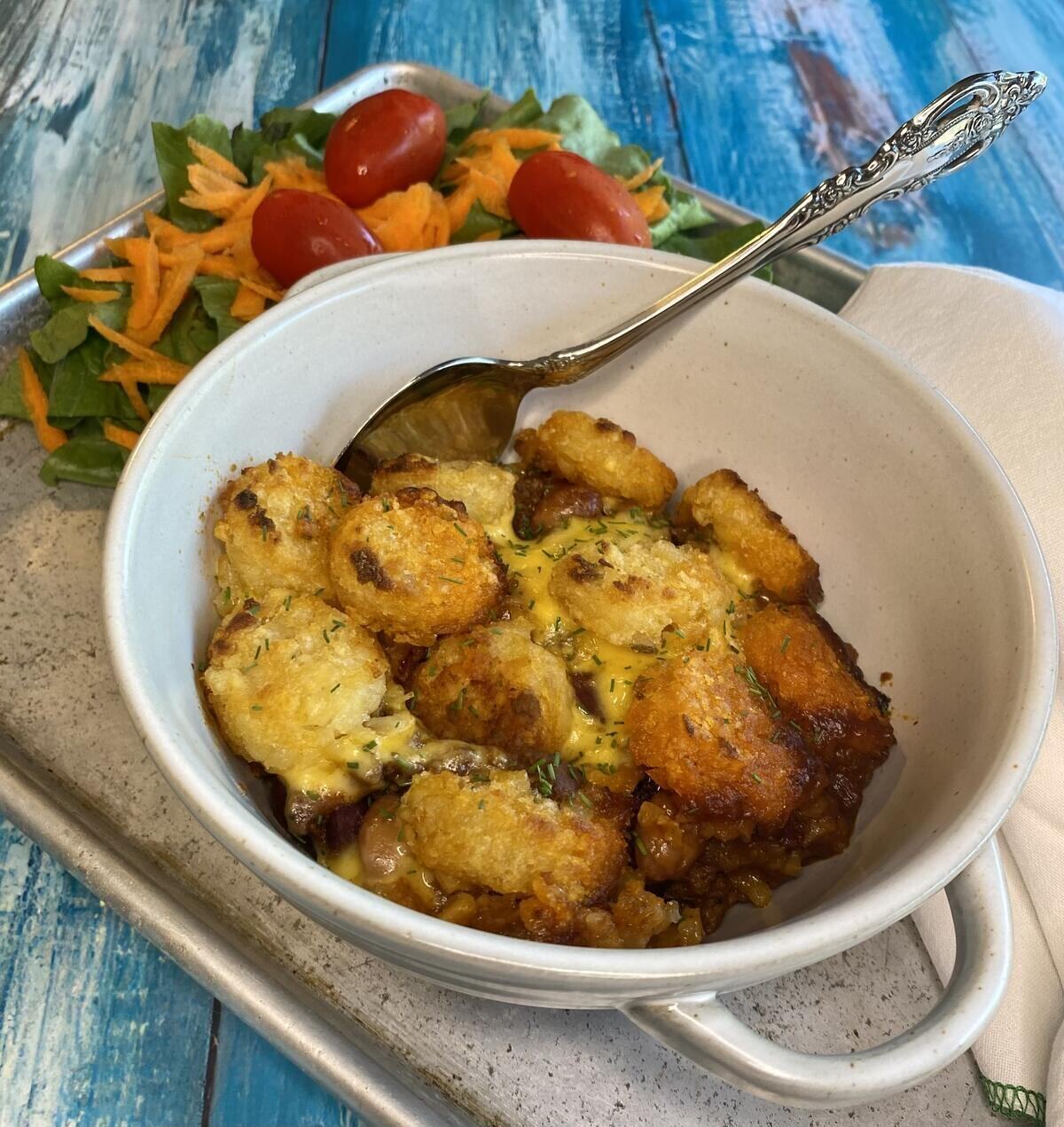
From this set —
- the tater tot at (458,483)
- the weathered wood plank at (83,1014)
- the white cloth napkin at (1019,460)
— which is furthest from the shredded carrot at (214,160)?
the weathered wood plank at (83,1014)

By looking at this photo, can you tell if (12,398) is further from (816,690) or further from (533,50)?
(533,50)

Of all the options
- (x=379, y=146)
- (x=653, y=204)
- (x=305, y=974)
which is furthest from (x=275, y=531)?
(x=653, y=204)

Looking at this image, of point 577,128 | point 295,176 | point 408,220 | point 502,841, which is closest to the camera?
point 502,841

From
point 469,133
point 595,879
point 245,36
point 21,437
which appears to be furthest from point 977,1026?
point 245,36

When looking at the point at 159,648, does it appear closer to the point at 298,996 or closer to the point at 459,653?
the point at 459,653

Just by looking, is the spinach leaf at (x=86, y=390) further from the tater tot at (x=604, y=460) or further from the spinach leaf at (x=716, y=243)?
the spinach leaf at (x=716, y=243)

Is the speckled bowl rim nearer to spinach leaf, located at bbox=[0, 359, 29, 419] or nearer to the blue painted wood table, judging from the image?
spinach leaf, located at bbox=[0, 359, 29, 419]

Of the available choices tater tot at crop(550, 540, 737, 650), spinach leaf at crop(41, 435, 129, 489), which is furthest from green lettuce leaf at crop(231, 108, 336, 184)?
tater tot at crop(550, 540, 737, 650)
